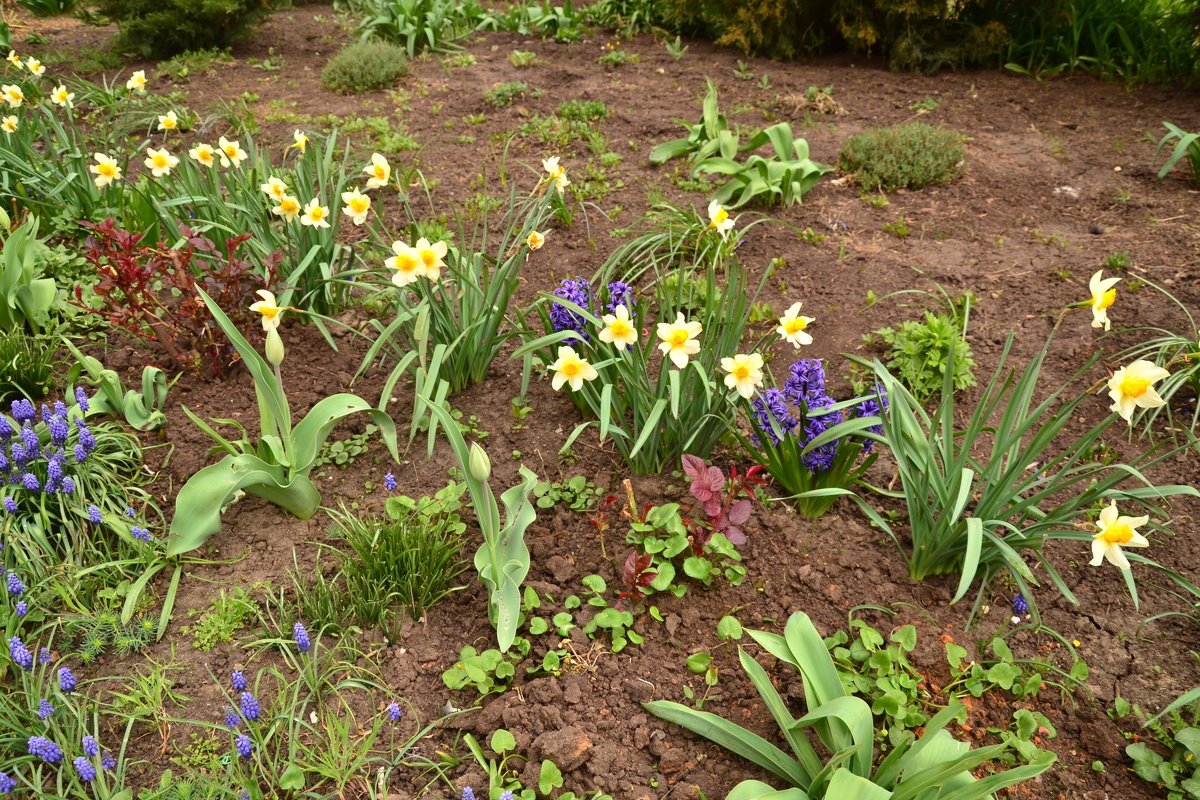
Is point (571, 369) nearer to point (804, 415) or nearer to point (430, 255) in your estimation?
point (430, 255)

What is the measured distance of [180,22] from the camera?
17.9ft

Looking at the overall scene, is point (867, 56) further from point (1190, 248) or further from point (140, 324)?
point (140, 324)

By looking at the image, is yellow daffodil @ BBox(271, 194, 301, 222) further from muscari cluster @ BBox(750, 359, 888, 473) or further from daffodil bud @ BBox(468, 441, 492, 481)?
muscari cluster @ BBox(750, 359, 888, 473)

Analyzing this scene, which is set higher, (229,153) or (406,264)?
(229,153)

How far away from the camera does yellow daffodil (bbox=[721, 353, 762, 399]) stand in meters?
2.05

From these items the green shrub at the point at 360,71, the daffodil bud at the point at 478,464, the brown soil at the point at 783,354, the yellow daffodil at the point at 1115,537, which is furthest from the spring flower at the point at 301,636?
the green shrub at the point at 360,71

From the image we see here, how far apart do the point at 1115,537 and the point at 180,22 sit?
617 cm

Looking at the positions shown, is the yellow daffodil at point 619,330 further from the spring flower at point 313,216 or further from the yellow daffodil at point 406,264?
the spring flower at point 313,216

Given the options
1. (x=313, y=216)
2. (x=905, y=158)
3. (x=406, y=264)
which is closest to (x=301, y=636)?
(x=406, y=264)

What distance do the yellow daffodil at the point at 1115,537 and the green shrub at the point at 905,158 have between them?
99.5 inches

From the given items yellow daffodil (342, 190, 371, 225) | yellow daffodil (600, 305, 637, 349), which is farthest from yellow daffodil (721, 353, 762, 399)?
yellow daffodil (342, 190, 371, 225)

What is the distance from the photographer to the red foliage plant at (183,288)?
2664mm

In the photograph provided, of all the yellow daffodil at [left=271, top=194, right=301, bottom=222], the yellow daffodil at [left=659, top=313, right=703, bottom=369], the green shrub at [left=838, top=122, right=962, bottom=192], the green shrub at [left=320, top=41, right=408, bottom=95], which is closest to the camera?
the yellow daffodil at [left=659, top=313, right=703, bottom=369]

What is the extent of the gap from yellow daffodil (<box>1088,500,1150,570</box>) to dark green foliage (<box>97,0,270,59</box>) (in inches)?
226
